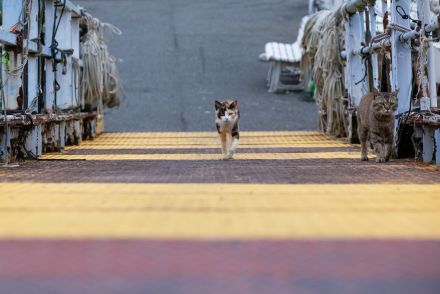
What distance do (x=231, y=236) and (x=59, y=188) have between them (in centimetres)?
148

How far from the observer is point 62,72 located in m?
7.45

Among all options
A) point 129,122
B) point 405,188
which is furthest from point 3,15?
point 129,122

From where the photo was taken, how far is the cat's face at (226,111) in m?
6.26

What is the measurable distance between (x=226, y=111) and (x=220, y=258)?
4432mm

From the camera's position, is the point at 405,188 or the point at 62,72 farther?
the point at 62,72

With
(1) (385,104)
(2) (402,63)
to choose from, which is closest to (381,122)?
(1) (385,104)

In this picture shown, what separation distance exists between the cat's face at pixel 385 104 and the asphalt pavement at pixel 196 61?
14.9 feet

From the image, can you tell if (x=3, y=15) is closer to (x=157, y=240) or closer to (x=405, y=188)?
(x=405, y=188)

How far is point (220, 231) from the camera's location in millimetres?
2236

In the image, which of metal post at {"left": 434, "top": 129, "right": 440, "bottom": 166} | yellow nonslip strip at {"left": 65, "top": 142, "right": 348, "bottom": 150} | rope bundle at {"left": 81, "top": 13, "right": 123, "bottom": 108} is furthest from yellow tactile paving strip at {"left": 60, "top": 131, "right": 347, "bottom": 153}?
metal post at {"left": 434, "top": 129, "right": 440, "bottom": 166}

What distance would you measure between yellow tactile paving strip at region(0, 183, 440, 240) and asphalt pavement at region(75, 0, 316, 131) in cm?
681

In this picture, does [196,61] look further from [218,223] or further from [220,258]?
[220,258]

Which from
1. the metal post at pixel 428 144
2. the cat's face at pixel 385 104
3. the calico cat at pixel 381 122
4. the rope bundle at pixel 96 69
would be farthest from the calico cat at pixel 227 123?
the rope bundle at pixel 96 69

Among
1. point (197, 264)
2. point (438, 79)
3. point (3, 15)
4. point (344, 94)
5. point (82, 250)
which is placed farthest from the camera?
point (344, 94)
